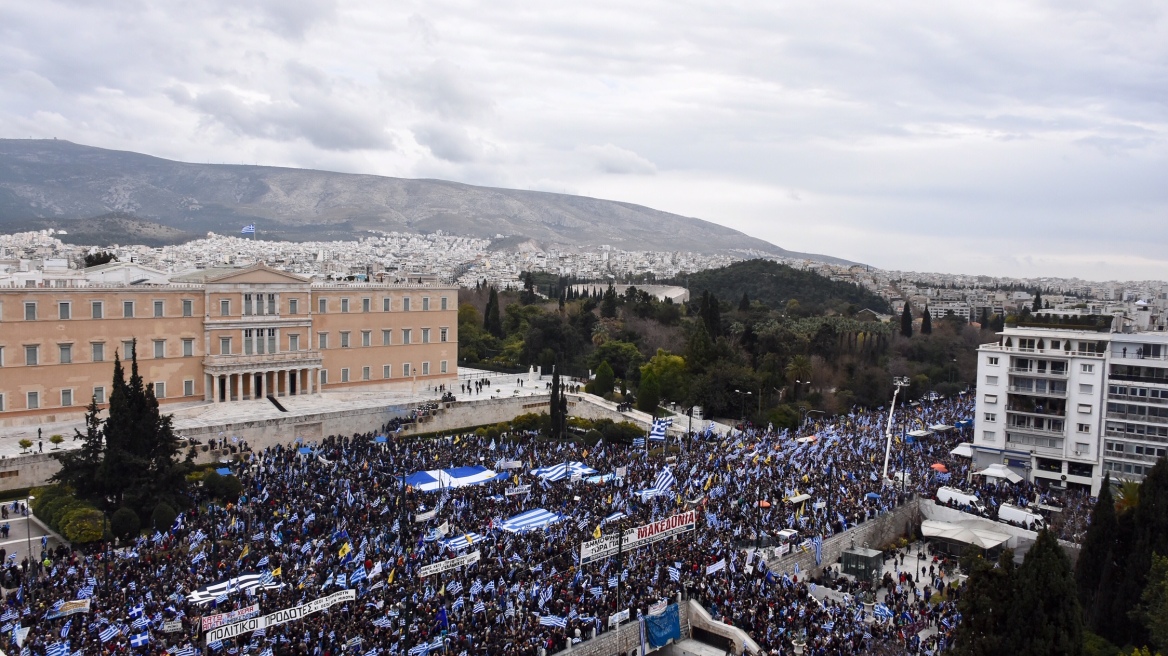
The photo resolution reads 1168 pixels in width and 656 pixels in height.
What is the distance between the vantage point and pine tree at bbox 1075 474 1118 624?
23625 mm

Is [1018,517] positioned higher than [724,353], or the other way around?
[724,353]

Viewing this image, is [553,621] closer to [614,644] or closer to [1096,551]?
[614,644]

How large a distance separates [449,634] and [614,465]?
46.0ft

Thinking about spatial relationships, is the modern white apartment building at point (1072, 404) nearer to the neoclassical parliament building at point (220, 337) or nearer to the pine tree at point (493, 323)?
the neoclassical parliament building at point (220, 337)

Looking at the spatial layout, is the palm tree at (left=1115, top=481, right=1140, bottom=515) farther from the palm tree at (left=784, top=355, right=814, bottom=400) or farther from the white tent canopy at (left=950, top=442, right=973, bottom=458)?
the palm tree at (left=784, top=355, right=814, bottom=400)

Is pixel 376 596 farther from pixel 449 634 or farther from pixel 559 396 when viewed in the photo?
pixel 559 396

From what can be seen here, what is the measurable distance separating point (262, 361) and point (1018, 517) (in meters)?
32.8

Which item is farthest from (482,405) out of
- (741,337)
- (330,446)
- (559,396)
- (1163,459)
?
(1163,459)

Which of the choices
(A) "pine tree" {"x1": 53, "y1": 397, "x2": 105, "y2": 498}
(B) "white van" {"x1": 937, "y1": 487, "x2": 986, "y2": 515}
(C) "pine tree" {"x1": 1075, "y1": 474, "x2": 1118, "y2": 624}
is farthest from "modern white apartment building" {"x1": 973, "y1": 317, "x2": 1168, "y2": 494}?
(A) "pine tree" {"x1": 53, "y1": 397, "x2": 105, "y2": 498}

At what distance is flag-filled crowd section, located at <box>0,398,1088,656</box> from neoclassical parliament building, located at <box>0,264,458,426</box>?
1004 cm

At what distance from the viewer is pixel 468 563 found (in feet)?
70.3

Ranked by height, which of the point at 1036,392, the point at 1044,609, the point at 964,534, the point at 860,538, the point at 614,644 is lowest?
the point at 614,644

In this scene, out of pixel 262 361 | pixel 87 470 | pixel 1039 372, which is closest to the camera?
pixel 87 470

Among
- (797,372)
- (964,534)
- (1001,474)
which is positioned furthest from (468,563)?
(797,372)
